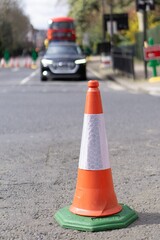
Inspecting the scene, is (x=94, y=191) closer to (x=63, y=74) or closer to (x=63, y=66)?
(x=63, y=66)

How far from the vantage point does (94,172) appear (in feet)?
15.0

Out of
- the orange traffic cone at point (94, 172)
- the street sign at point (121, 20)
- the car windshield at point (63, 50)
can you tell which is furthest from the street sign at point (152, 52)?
the orange traffic cone at point (94, 172)

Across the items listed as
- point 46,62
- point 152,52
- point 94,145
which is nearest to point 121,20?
point 46,62

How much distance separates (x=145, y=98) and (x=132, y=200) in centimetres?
1027

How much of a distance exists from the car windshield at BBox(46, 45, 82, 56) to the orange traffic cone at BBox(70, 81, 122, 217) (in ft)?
66.2

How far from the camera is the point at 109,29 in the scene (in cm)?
3197

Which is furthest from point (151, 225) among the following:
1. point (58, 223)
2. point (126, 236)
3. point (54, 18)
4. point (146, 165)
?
point (54, 18)

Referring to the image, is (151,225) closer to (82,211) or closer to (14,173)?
(82,211)

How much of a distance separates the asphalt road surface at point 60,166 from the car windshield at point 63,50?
38.4 feet

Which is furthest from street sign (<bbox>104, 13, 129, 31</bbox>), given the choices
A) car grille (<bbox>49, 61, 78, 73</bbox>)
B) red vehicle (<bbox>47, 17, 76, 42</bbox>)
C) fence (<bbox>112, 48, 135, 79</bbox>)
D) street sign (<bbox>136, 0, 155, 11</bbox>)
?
red vehicle (<bbox>47, 17, 76, 42</bbox>)

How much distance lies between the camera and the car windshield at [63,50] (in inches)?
977

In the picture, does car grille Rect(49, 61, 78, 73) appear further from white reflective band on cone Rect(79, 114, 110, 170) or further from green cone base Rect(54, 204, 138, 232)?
green cone base Rect(54, 204, 138, 232)

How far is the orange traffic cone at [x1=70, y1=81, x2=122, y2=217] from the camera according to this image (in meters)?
4.50

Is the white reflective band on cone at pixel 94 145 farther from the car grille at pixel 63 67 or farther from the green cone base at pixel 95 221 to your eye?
the car grille at pixel 63 67
